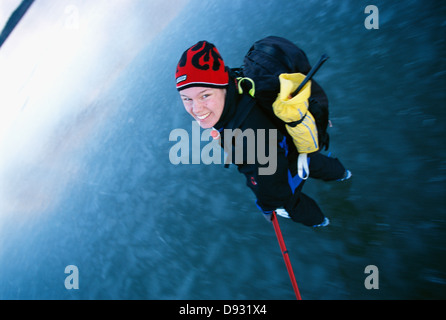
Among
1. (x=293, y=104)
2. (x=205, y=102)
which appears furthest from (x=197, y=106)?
(x=293, y=104)

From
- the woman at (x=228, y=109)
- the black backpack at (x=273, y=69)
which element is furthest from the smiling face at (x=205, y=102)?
the black backpack at (x=273, y=69)

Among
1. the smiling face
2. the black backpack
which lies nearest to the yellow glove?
the black backpack

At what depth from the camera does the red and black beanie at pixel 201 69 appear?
0.97m

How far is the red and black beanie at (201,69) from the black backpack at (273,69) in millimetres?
191

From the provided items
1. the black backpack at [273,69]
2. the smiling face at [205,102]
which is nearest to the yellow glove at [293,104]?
the black backpack at [273,69]

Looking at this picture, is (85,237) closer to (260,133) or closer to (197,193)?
(197,193)

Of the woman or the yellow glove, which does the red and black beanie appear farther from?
the yellow glove

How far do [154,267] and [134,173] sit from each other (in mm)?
1455

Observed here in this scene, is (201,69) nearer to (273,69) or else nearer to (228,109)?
(228,109)

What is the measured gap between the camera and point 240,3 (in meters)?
4.24

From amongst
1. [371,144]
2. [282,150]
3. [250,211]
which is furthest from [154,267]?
[371,144]

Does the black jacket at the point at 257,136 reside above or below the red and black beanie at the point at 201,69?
below

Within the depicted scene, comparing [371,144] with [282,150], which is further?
[371,144]

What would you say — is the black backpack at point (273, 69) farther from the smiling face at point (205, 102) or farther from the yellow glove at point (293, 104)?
the smiling face at point (205, 102)
